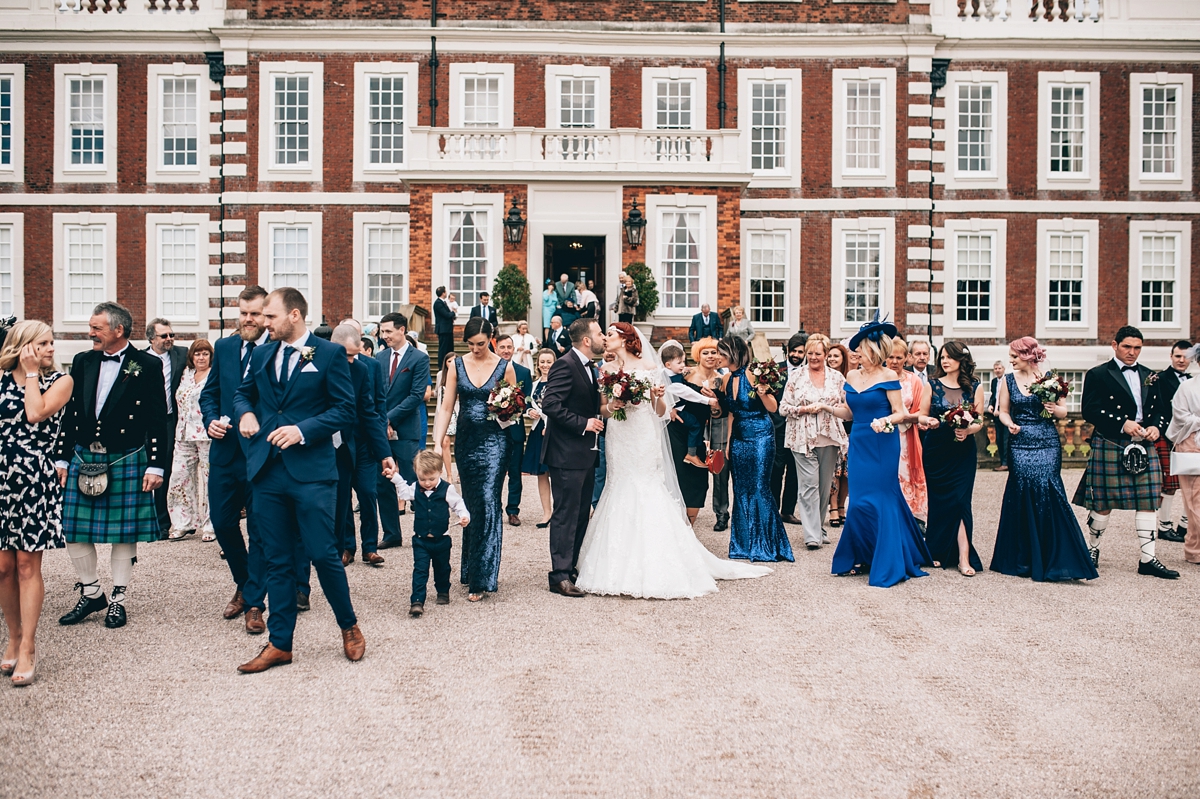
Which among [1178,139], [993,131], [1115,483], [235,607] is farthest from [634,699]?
[1178,139]

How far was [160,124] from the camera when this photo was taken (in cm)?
2470

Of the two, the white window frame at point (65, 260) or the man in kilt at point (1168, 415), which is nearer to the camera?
the man in kilt at point (1168, 415)

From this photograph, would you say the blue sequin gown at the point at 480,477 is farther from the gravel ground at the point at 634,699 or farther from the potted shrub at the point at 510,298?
the potted shrub at the point at 510,298

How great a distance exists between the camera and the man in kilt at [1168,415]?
9664 millimetres

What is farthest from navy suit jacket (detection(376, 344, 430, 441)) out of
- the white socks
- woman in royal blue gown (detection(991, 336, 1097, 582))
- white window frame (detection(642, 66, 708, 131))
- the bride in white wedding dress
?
white window frame (detection(642, 66, 708, 131))

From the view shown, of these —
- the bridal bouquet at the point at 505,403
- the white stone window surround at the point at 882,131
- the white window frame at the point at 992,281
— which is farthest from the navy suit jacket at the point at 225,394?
the white window frame at the point at 992,281

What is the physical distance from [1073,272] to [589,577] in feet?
71.2

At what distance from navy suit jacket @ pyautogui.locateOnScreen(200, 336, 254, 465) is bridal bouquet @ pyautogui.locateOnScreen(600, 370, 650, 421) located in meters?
2.91

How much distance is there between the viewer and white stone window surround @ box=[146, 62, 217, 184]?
24.5 metres

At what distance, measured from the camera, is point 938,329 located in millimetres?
25281

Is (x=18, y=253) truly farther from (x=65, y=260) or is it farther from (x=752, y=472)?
(x=752, y=472)

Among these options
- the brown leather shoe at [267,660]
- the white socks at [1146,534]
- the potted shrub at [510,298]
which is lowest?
the brown leather shoe at [267,660]

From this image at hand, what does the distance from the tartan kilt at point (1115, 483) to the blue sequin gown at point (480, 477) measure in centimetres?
549

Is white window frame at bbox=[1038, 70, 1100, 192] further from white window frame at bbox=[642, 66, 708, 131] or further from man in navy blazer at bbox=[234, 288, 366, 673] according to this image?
man in navy blazer at bbox=[234, 288, 366, 673]
